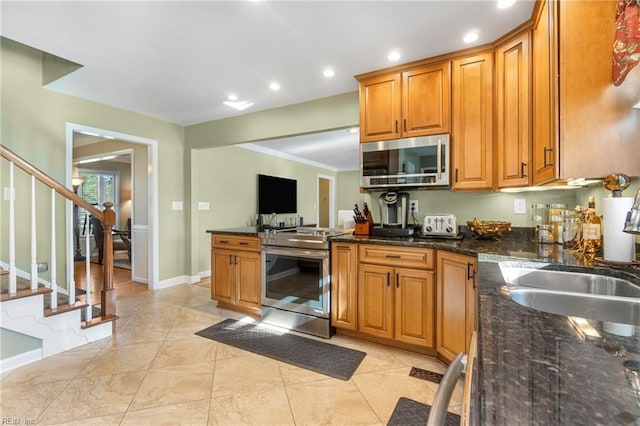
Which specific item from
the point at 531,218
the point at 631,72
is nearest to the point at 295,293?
the point at 531,218

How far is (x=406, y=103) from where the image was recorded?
99.9 inches

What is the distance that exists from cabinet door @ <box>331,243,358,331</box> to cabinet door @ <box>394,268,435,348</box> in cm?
35

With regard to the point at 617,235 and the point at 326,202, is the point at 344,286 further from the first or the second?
the point at 326,202

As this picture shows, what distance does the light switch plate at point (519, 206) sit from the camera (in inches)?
95.0

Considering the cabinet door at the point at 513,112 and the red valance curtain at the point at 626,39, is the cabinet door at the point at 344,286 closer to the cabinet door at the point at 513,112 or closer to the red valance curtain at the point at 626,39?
the cabinet door at the point at 513,112

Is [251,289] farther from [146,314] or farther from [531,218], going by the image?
[531,218]

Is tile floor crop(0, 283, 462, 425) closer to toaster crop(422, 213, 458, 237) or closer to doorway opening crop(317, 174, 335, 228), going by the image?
toaster crop(422, 213, 458, 237)

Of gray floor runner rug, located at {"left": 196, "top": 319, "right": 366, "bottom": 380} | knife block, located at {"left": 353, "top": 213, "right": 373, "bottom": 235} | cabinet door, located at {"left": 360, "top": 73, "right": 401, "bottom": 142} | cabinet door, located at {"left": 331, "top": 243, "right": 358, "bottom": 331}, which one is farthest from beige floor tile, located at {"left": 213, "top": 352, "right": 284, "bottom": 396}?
cabinet door, located at {"left": 360, "top": 73, "right": 401, "bottom": 142}

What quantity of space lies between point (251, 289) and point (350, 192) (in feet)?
21.9

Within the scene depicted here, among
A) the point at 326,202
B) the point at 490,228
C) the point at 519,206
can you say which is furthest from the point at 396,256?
the point at 326,202

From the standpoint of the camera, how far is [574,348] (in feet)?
1.99

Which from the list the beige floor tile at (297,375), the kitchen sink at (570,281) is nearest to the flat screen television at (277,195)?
the beige floor tile at (297,375)

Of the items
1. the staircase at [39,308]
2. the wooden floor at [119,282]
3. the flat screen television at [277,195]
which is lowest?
the wooden floor at [119,282]

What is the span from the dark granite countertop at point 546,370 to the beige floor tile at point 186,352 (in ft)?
7.05
